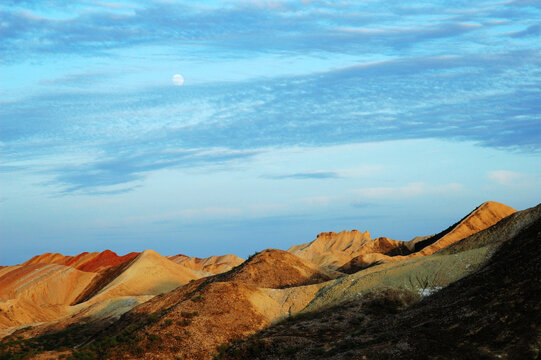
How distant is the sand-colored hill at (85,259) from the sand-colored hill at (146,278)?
3236 centimetres

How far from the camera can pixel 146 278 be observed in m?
68.1

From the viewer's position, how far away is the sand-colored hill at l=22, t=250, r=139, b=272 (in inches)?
4149

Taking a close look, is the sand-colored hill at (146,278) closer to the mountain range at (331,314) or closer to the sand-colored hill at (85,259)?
the mountain range at (331,314)

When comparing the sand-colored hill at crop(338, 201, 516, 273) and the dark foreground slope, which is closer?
the dark foreground slope

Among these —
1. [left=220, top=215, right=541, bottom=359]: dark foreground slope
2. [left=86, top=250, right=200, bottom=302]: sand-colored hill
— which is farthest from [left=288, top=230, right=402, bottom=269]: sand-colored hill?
[left=220, top=215, right=541, bottom=359]: dark foreground slope

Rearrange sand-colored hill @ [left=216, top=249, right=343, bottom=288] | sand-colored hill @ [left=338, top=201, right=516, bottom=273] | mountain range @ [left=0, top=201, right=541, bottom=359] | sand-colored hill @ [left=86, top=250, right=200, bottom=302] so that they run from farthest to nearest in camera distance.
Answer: sand-colored hill @ [left=338, top=201, right=516, bottom=273]
sand-colored hill @ [left=86, top=250, right=200, bottom=302]
sand-colored hill @ [left=216, top=249, right=343, bottom=288]
mountain range @ [left=0, top=201, right=541, bottom=359]

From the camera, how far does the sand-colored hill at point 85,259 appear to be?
105 meters

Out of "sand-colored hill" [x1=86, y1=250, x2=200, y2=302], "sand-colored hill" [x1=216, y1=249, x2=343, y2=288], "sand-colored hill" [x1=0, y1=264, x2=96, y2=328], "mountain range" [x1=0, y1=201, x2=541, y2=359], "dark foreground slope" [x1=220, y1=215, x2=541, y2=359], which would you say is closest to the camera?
"dark foreground slope" [x1=220, y1=215, x2=541, y2=359]

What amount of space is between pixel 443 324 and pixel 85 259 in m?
95.6

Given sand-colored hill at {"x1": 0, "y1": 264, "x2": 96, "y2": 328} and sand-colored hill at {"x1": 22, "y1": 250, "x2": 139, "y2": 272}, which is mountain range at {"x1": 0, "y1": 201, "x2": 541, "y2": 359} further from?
sand-colored hill at {"x1": 22, "y1": 250, "x2": 139, "y2": 272}

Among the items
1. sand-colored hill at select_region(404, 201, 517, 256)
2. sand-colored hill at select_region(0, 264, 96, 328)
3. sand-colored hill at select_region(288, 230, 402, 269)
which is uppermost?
sand-colored hill at select_region(0, 264, 96, 328)

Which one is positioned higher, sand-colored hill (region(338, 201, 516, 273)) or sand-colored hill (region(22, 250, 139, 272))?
sand-colored hill (region(22, 250, 139, 272))

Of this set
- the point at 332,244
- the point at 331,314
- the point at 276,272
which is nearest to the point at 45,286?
the point at 276,272

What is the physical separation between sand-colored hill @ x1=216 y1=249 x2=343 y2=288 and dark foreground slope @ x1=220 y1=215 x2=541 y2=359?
13.6 m
